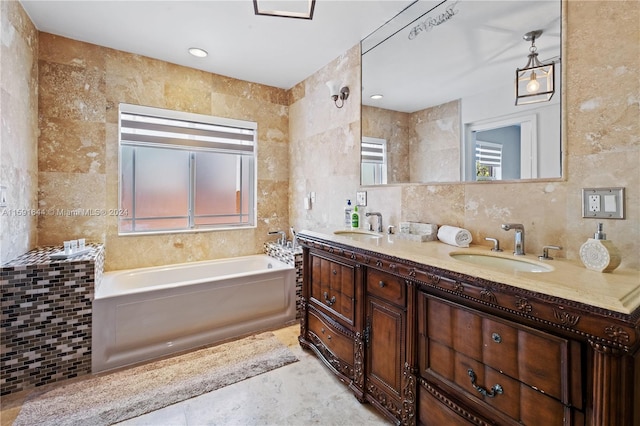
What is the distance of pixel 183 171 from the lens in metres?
3.27

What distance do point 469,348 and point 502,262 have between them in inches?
20.0

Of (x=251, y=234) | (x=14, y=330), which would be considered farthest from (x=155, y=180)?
(x=14, y=330)

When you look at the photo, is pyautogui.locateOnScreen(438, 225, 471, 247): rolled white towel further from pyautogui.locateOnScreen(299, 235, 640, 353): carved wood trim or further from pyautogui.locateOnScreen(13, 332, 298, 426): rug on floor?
pyautogui.locateOnScreen(13, 332, 298, 426): rug on floor

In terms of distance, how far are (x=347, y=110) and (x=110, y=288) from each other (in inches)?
101

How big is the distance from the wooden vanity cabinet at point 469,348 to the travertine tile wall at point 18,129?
2156mm

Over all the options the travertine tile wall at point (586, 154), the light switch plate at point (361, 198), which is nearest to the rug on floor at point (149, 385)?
the light switch plate at point (361, 198)

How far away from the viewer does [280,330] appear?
2.73 m

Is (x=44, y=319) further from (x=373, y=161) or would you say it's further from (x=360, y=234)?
(x=373, y=161)

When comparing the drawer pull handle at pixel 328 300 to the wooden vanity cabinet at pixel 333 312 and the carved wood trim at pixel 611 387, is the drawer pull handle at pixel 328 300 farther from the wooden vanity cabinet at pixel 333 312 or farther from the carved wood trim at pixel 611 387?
the carved wood trim at pixel 611 387

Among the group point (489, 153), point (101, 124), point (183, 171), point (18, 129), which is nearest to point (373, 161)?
point (489, 153)

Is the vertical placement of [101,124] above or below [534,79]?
above

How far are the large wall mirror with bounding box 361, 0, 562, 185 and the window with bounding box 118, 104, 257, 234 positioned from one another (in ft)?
5.77

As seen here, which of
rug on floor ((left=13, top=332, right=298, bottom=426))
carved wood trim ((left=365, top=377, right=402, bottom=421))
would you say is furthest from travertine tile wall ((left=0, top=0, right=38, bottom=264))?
carved wood trim ((left=365, top=377, right=402, bottom=421))

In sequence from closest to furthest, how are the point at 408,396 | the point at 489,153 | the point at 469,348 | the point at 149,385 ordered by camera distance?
the point at 469,348
the point at 408,396
the point at 489,153
the point at 149,385
